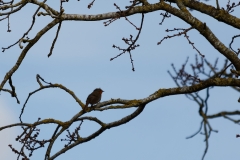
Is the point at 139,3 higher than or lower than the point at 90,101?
higher

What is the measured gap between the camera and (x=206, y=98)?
5414 mm

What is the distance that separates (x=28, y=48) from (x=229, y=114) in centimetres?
556

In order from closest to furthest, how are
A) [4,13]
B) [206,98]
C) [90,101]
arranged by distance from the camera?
[206,98]
[90,101]
[4,13]

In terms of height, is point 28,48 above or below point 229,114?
above

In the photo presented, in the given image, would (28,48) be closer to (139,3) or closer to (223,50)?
(139,3)

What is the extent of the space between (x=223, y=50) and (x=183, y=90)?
1.07 m

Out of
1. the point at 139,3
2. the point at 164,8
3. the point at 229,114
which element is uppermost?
the point at 139,3

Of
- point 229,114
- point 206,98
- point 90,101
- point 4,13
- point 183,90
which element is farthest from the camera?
point 4,13

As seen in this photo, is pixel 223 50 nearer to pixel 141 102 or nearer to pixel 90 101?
pixel 141 102

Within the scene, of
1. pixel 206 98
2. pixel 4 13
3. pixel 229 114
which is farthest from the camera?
pixel 4 13

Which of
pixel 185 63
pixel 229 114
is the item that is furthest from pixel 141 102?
pixel 229 114

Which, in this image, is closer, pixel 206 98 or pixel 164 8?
pixel 206 98

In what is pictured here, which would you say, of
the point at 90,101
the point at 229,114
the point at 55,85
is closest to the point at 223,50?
the point at 90,101

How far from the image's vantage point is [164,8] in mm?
8602
